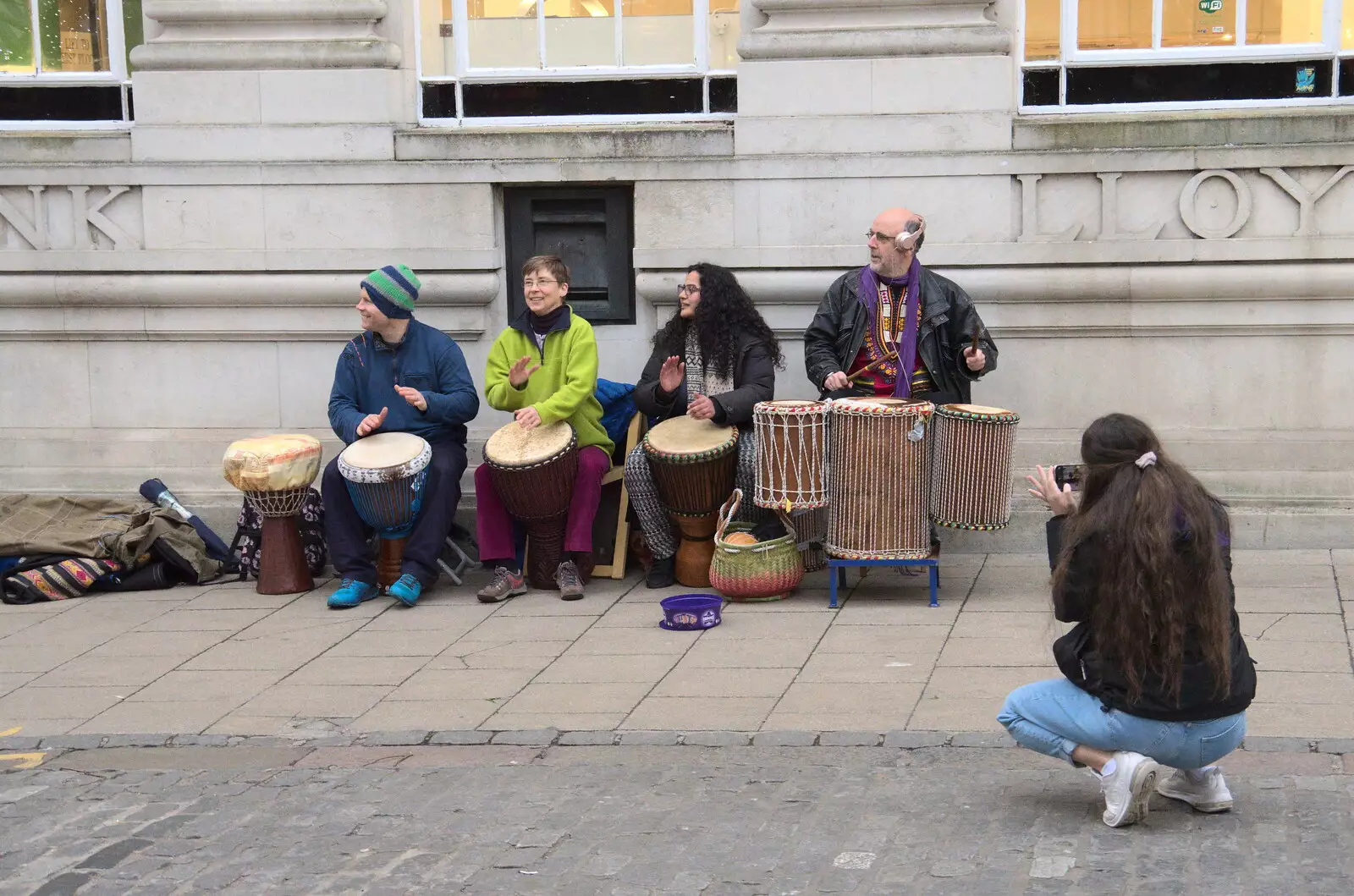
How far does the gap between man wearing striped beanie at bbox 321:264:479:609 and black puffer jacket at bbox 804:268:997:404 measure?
5.28 feet

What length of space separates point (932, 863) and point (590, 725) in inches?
64.5

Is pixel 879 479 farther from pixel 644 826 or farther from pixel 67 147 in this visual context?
pixel 67 147

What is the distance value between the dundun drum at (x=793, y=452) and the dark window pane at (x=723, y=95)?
201 cm

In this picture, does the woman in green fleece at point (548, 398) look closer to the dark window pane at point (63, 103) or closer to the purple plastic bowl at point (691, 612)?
the purple plastic bowl at point (691, 612)

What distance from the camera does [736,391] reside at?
7547 mm

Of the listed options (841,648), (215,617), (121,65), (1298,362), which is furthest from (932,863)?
(121,65)

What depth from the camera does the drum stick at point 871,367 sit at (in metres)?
7.49

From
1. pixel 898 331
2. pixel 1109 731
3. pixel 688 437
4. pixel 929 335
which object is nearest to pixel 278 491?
pixel 688 437

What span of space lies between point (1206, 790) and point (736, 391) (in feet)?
11.4

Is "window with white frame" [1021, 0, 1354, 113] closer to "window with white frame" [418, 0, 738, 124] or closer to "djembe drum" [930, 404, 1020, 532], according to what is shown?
"window with white frame" [418, 0, 738, 124]

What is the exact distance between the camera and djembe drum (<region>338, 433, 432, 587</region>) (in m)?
7.36

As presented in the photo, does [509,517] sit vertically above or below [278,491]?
below

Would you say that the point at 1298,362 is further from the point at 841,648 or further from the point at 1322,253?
the point at 841,648

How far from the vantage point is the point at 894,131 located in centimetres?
817
